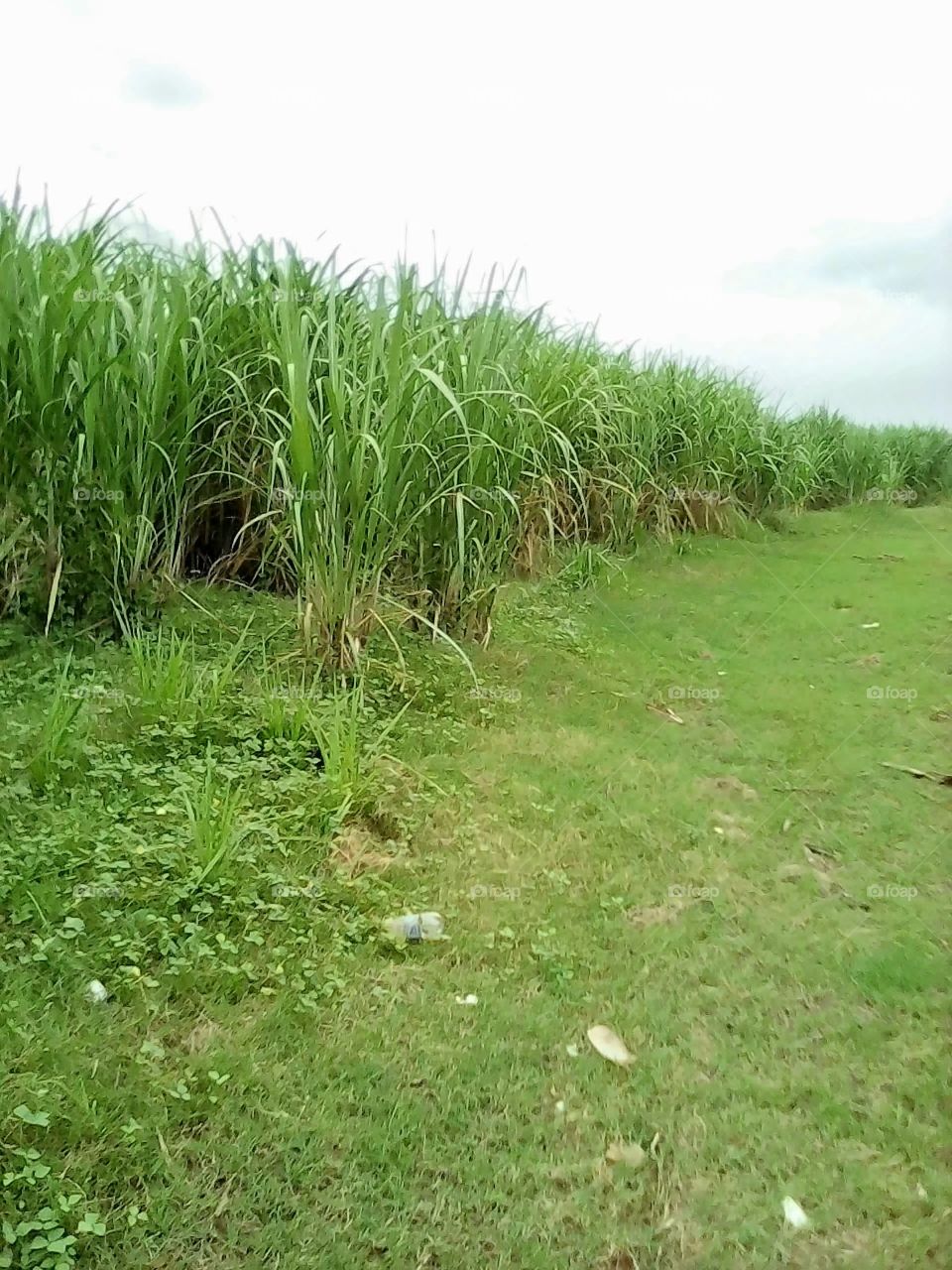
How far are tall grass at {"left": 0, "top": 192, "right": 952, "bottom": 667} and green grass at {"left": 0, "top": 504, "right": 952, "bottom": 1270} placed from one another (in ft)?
0.54

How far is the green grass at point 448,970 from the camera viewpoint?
83cm

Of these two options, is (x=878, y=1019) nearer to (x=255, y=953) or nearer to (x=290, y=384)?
(x=255, y=953)

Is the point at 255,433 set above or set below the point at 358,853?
above

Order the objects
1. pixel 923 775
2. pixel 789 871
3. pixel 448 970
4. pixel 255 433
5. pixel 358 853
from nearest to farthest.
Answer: pixel 448 970 → pixel 358 853 → pixel 789 871 → pixel 923 775 → pixel 255 433

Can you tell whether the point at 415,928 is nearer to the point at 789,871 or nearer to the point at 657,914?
the point at 657,914

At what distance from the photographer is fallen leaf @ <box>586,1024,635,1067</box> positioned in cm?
104

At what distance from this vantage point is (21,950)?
104 centimetres

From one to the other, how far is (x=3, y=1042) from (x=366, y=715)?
0.91m

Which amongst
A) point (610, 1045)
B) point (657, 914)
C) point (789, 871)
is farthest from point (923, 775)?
point (610, 1045)

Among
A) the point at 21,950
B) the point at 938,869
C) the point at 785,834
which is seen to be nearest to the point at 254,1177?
the point at 21,950

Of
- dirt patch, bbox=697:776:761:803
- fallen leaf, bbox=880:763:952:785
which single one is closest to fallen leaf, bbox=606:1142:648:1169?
dirt patch, bbox=697:776:761:803

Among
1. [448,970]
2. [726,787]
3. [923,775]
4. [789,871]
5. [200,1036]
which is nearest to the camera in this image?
[200,1036]

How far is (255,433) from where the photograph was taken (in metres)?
2.20

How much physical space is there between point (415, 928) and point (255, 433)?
4.48ft
